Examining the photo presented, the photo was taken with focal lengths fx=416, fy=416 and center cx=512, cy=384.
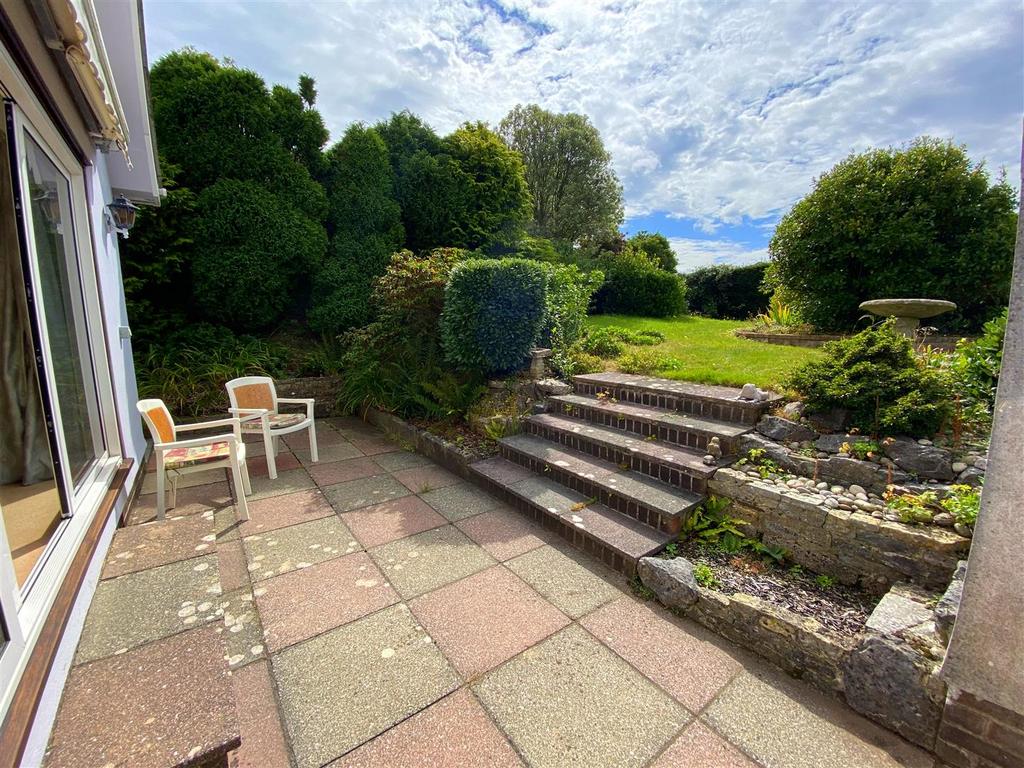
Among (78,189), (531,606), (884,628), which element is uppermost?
(78,189)

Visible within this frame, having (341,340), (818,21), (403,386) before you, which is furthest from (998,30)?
(341,340)

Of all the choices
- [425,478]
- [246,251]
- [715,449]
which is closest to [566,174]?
[246,251]

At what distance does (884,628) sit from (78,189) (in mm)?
5464

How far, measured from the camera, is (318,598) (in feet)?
8.16

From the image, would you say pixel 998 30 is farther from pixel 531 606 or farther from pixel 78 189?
pixel 78 189

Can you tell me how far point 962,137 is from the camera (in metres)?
6.72

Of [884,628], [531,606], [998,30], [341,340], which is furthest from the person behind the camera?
[341,340]

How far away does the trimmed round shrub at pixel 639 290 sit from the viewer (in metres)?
11.8

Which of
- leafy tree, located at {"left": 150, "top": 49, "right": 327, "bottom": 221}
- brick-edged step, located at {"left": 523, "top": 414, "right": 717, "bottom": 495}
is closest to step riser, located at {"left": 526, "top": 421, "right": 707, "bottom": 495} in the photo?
brick-edged step, located at {"left": 523, "top": 414, "right": 717, "bottom": 495}

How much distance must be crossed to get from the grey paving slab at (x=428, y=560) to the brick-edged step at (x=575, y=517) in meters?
0.62

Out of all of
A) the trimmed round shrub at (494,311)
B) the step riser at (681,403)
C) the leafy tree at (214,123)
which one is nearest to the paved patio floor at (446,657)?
the step riser at (681,403)

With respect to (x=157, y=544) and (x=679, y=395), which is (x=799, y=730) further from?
(x=157, y=544)

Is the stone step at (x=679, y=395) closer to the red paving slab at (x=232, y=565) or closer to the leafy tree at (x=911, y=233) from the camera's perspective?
the red paving slab at (x=232, y=565)

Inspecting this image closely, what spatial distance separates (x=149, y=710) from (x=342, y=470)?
10.2ft
